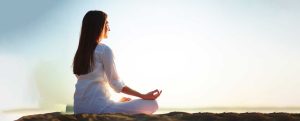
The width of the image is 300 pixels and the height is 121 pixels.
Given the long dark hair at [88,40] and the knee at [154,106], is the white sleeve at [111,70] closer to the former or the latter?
the long dark hair at [88,40]

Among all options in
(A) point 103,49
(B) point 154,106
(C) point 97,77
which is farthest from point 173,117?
(A) point 103,49

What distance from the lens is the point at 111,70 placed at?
9.72m

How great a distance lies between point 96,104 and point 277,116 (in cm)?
250

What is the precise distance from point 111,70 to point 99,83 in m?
0.25

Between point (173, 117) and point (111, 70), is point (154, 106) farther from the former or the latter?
point (173, 117)

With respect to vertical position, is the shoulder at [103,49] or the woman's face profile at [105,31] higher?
the woman's face profile at [105,31]

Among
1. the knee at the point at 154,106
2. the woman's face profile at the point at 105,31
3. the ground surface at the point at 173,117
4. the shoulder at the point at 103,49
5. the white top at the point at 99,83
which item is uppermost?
the woman's face profile at the point at 105,31

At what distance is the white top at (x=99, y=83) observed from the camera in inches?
381

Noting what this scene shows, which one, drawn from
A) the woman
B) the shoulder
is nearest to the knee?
the woman

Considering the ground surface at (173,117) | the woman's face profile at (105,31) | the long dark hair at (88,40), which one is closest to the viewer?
the ground surface at (173,117)

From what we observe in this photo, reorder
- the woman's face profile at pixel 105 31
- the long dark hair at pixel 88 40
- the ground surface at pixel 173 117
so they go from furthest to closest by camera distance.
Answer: the woman's face profile at pixel 105 31, the long dark hair at pixel 88 40, the ground surface at pixel 173 117

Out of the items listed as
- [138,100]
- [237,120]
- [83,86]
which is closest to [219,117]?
[237,120]

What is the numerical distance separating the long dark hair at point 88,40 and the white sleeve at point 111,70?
0.59ft

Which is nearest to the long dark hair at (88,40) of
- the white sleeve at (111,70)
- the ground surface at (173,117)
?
the white sleeve at (111,70)
